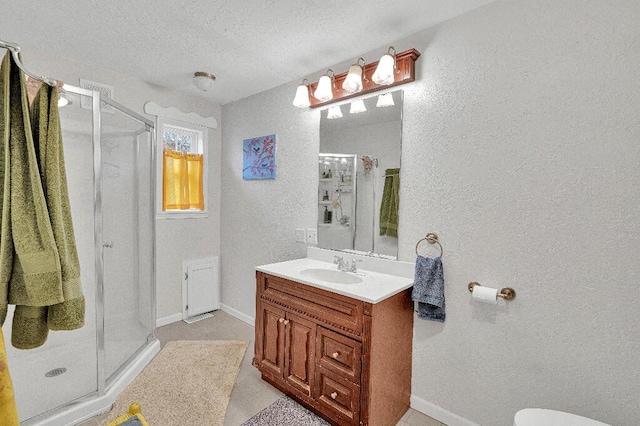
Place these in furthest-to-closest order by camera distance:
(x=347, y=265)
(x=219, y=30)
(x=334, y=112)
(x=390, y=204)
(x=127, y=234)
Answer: (x=127, y=234), (x=334, y=112), (x=347, y=265), (x=390, y=204), (x=219, y=30)

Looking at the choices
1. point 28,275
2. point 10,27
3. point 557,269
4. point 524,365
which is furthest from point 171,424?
point 10,27

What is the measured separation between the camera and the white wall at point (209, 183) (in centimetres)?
234

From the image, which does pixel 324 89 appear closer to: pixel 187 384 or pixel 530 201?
pixel 530 201

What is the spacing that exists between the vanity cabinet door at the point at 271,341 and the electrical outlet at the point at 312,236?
0.67 m

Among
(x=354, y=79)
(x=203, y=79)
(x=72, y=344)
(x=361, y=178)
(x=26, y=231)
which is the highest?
(x=203, y=79)

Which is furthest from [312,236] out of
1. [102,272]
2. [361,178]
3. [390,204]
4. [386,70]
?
[102,272]

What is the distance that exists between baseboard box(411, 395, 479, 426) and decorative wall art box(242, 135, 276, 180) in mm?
2047

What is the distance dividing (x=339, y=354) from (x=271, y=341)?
57 centimetres

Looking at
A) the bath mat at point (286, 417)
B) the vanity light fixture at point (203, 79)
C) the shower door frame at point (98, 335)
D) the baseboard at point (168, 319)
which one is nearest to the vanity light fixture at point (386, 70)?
the vanity light fixture at point (203, 79)

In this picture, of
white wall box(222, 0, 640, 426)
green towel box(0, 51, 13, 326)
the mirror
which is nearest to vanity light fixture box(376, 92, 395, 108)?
the mirror

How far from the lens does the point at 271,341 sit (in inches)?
80.7

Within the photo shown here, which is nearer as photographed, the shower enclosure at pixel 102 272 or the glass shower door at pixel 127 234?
the shower enclosure at pixel 102 272

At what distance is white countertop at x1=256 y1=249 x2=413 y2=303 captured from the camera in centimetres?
162

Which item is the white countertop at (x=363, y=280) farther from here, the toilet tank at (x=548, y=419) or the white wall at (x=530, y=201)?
the toilet tank at (x=548, y=419)
